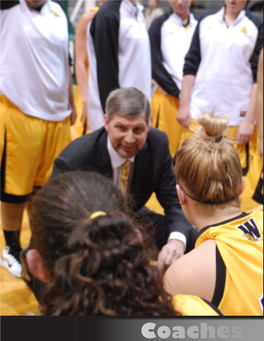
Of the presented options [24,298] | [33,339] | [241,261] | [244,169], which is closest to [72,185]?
[33,339]

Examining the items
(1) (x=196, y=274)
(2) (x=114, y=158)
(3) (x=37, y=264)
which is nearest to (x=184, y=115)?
(2) (x=114, y=158)

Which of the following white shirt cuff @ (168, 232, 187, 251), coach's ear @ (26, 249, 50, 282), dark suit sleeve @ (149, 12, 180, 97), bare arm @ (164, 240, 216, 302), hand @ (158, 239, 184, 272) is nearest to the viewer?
coach's ear @ (26, 249, 50, 282)

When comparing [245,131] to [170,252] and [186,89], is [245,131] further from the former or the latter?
[170,252]

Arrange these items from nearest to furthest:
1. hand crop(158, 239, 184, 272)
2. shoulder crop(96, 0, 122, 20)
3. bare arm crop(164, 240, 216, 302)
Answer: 1. bare arm crop(164, 240, 216, 302)
2. hand crop(158, 239, 184, 272)
3. shoulder crop(96, 0, 122, 20)

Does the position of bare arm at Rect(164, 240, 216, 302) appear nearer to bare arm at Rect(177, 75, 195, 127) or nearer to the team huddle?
the team huddle

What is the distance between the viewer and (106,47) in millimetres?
2107

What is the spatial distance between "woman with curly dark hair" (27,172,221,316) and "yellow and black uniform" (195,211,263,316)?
0.25 m

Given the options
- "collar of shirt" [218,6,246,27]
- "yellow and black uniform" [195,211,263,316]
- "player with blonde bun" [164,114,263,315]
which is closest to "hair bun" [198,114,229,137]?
"player with blonde bun" [164,114,263,315]

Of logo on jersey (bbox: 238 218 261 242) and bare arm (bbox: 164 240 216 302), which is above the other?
logo on jersey (bbox: 238 218 261 242)

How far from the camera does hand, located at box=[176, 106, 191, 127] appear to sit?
95.6 inches

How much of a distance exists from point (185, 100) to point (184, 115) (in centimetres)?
10

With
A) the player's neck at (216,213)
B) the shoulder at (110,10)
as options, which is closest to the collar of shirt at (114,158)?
the player's neck at (216,213)

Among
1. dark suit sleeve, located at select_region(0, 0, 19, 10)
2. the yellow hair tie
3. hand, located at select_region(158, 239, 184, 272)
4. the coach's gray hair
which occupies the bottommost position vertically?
hand, located at select_region(158, 239, 184, 272)

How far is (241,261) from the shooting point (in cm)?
94
